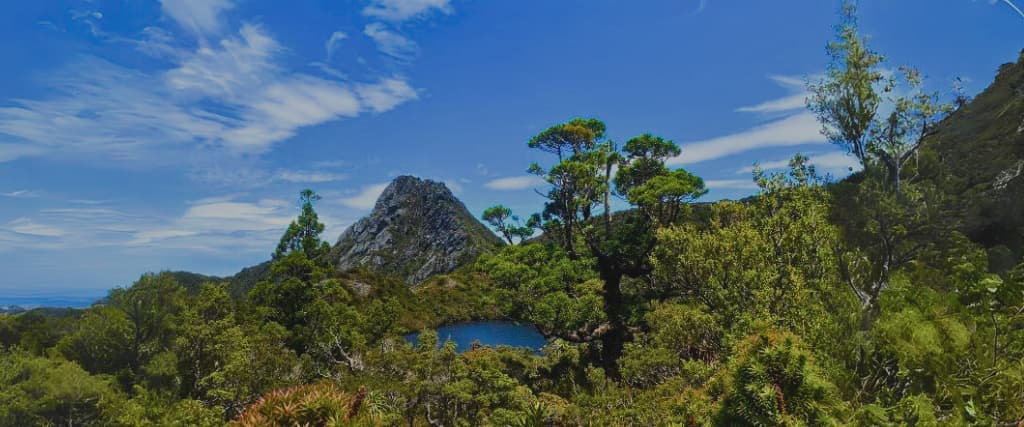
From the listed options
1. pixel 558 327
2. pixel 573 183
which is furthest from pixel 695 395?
pixel 573 183

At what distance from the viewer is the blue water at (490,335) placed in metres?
52.6

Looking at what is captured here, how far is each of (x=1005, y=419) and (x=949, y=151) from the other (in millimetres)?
49983

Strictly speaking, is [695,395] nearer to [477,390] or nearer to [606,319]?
[477,390]

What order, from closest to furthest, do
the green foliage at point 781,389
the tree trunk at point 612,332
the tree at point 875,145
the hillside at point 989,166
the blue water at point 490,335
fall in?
the green foliage at point 781,389 → the tree at point 875,145 → the hillside at point 989,166 → the tree trunk at point 612,332 → the blue water at point 490,335

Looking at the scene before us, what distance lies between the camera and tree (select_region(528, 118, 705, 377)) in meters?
20.6

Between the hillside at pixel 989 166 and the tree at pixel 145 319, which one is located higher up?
the hillside at pixel 989 166

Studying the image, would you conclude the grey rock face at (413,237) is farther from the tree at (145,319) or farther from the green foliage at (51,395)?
the green foliage at (51,395)

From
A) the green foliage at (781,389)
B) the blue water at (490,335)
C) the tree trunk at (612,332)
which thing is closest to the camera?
the green foliage at (781,389)

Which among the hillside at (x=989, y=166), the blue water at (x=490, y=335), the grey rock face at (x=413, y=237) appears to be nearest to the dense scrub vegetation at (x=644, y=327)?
the hillside at (x=989, y=166)

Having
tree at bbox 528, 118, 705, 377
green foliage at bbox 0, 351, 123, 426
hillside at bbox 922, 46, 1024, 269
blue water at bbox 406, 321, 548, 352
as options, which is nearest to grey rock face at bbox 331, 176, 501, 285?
blue water at bbox 406, 321, 548, 352

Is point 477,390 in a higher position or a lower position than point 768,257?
lower

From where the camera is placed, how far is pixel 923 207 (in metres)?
12.3

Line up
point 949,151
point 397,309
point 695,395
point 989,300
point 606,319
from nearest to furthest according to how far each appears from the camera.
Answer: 1. point 989,300
2. point 695,395
3. point 606,319
4. point 397,309
5. point 949,151

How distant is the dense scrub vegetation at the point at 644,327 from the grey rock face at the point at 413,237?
371 feet
